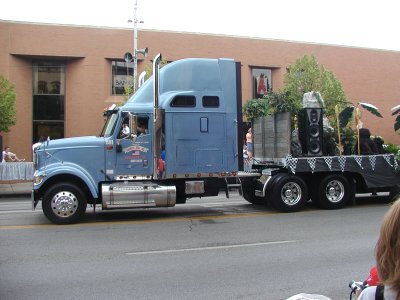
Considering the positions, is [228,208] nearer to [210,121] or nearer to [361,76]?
[210,121]

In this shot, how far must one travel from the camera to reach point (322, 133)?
13055 mm

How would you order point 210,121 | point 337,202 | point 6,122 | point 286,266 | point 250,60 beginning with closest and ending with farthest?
1. point 286,266
2. point 210,121
3. point 337,202
4. point 6,122
5. point 250,60

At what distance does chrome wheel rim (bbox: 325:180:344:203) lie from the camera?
1259 cm

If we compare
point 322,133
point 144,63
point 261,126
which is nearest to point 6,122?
point 144,63

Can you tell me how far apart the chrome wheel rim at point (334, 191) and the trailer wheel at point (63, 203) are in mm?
6407

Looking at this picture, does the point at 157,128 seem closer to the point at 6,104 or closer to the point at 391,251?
the point at 391,251

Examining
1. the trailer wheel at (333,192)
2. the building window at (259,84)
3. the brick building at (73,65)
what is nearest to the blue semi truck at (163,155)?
the trailer wheel at (333,192)

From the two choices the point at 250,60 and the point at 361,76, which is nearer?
the point at 250,60

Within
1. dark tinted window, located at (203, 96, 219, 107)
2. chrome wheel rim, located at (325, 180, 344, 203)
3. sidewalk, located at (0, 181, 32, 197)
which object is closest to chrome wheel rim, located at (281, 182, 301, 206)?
chrome wheel rim, located at (325, 180, 344, 203)

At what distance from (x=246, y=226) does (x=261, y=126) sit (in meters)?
4.55

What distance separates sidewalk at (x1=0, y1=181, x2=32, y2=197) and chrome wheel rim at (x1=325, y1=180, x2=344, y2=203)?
12475 mm

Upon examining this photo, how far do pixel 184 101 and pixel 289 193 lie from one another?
365 cm

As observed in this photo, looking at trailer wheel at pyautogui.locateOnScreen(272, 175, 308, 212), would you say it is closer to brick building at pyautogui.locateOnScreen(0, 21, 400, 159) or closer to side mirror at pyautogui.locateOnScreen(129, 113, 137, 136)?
side mirror at pyautogui.locateOnScreen(129, 113, 137, 136)

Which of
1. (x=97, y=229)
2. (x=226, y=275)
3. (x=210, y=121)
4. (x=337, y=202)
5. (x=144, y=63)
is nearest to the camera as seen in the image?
(x=226, y=275)
